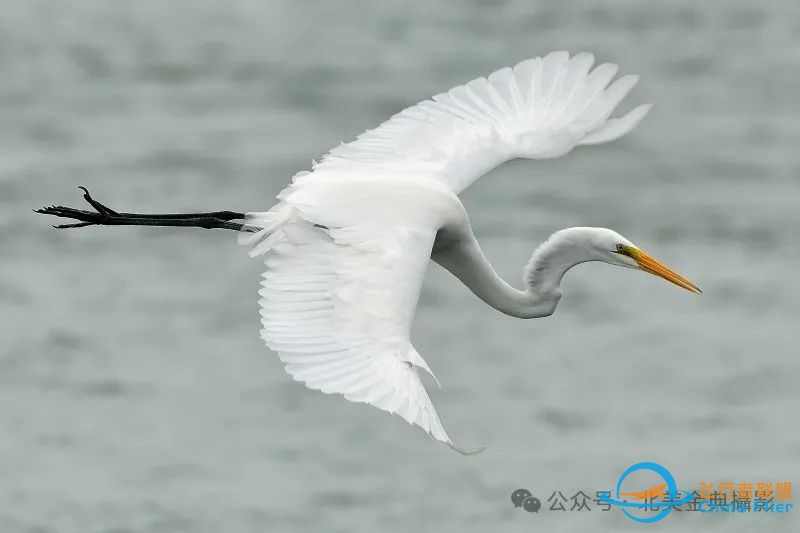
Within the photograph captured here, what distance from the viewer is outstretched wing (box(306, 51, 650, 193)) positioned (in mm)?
9367

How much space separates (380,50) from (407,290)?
7.77 metres

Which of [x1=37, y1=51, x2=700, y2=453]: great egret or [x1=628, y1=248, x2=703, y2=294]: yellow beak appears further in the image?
[x1=628, y1=248, x2=703, y2=294]: yellow beak

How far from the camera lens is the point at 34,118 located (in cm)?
1467

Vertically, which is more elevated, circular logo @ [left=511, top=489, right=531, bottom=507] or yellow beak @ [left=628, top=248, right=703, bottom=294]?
yellow beak @ [left=628, top=248, right=703, bottom=294]

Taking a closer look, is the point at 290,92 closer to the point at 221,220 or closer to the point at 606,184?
the point at 606,184

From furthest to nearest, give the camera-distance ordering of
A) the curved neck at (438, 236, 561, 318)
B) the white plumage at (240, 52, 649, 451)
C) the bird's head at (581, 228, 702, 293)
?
the curved neck at (438, 236, 561, 318) < the bird's head at (581, 228, 702, 293) < the white plumage at (240, 52, 649, 451)

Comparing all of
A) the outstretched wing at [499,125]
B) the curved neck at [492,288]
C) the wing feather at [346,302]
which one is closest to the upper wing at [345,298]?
the wing feather at [346,302]

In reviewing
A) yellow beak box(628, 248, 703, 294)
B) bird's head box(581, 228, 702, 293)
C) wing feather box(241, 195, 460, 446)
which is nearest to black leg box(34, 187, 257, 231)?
wing feather box(241, 195, 460, 446)

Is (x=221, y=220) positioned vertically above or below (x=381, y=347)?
above

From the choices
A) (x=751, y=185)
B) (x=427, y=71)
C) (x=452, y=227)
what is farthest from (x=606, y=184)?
(x=452, y=227)

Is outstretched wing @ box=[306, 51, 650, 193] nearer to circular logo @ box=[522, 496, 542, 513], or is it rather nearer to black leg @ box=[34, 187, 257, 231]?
black leg @ box=[34, 187, 257, 231]

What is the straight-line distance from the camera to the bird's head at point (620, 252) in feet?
29.4

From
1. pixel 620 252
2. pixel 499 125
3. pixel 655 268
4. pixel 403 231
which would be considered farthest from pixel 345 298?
pixel 499 125

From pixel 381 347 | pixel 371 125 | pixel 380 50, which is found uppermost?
pixel 380 50
